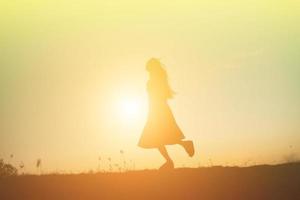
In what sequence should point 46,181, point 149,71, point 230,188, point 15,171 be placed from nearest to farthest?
point 230,188
point 46,181
point 149,71
point 15,171

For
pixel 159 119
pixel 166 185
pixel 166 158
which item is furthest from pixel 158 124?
pixel 166 185

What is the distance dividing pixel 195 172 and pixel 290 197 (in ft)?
9.88

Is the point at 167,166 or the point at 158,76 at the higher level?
the point at 158,76

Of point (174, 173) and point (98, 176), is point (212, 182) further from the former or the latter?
point (98, 176)

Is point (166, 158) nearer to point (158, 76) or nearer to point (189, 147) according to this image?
point (189, 147)

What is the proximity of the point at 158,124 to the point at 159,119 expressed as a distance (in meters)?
0.14

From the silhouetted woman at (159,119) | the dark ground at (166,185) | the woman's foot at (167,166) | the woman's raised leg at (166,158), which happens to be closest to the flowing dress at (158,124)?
the silhouetted woman at (159,119)

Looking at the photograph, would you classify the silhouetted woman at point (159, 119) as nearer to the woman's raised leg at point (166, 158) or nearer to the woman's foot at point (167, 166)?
the woman's raised leg at point (166, 158)

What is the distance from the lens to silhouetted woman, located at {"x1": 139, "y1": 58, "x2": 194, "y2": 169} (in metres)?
13.8

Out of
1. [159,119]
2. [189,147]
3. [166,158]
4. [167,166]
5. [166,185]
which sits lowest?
[166,185]

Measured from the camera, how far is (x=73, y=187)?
12062 millimetres

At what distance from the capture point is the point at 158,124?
552 inches

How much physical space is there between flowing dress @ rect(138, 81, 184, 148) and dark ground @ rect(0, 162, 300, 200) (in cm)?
70

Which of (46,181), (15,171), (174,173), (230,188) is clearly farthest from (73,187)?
(15,171)
